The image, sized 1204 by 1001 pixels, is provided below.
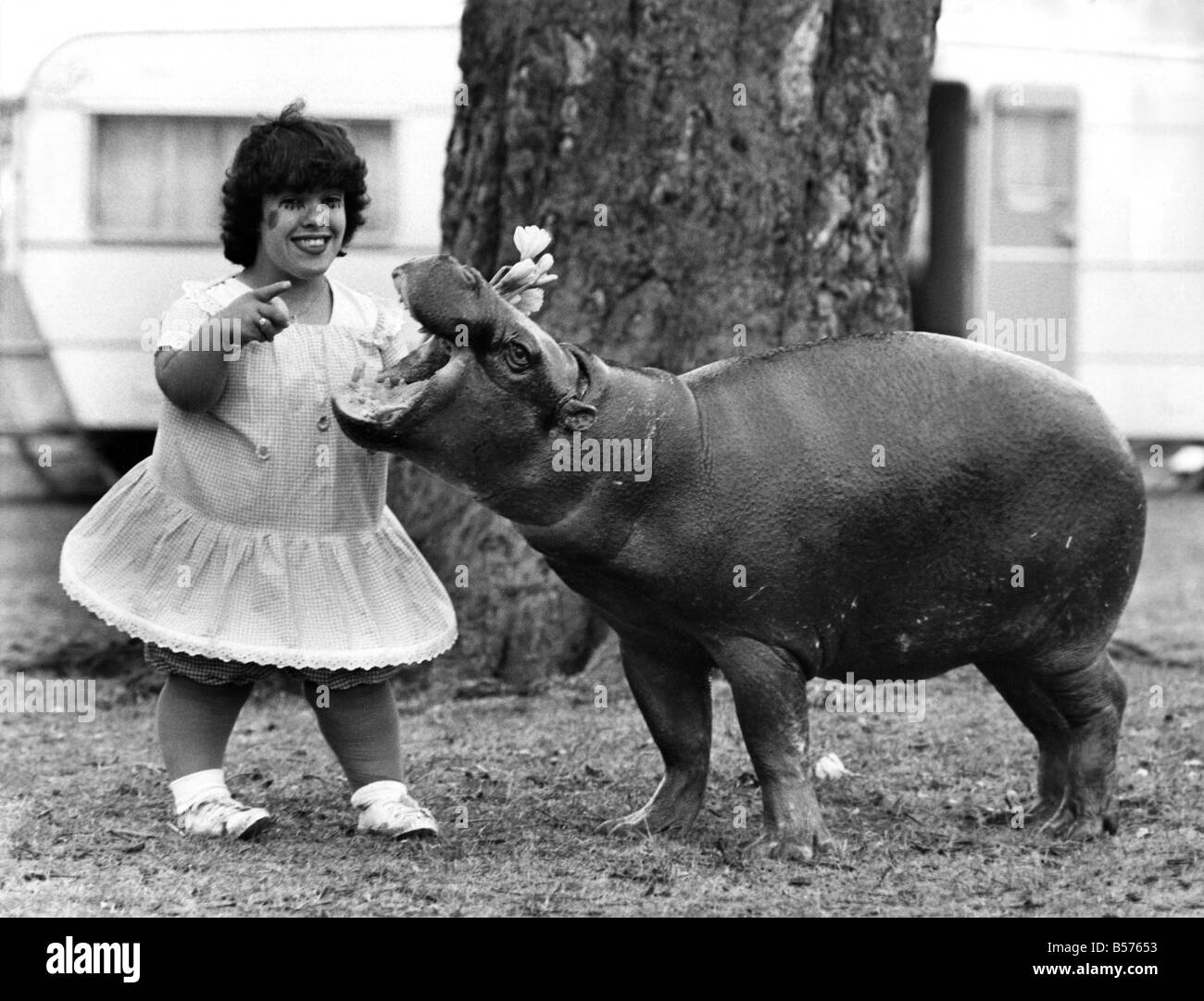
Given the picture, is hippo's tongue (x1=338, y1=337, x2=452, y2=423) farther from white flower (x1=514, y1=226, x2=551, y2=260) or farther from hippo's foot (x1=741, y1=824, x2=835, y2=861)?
hippo's foot (x1=741, y1=824, x2=835, y2=861)

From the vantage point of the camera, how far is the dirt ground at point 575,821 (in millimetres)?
4398

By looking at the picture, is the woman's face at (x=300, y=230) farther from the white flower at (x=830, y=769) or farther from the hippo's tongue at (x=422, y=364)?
the white flower at (x=830, y=769)

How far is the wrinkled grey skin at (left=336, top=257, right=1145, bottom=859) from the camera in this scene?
4316 mm

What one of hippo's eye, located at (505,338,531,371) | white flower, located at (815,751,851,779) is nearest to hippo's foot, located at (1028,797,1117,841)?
white flower, located at (815,751,851,779)

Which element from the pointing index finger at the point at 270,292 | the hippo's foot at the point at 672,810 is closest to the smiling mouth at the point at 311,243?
the pointing index finger at the point at 270,292

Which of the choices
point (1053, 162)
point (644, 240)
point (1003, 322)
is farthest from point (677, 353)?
point (1053, 162)

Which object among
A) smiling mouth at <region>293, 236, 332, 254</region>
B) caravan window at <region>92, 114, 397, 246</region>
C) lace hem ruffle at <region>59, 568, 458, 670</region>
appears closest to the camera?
lace hem ruffle at <region>59, 568, 458, 670</region>

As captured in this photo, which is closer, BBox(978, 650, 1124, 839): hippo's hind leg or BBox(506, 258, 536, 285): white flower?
BBox(506, 258, 536, 285): white flower

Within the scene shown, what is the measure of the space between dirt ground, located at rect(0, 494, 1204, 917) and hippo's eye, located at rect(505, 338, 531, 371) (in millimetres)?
1239

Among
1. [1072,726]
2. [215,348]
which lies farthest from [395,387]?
[1072,726]

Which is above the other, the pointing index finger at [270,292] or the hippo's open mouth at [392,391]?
the pointing index finger at [270,292]

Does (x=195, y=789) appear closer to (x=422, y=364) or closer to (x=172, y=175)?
(x=422, y=364)

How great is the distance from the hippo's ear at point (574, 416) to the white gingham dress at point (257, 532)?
0.85 m

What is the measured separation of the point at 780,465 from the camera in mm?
4457
